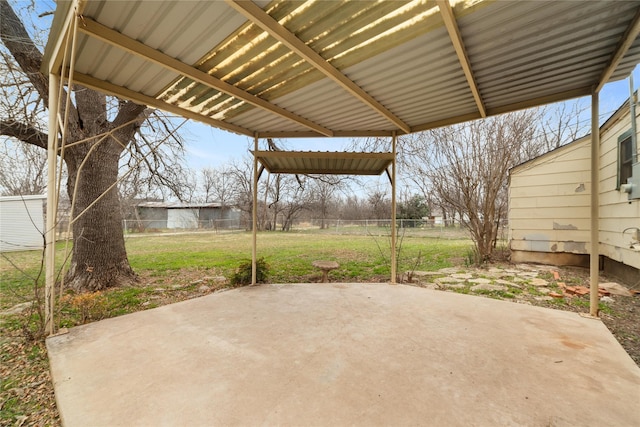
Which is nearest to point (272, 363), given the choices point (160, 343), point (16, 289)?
point (160, 343)

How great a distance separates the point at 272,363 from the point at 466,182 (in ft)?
20.7

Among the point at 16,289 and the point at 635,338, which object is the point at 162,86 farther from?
the point at 635,338

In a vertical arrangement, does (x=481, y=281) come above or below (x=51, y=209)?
below

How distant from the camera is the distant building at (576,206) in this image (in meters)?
4.33

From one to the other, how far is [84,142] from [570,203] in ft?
31.6

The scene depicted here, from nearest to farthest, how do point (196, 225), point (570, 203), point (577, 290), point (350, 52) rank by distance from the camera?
1. point (350, 52)
2. point (577, 290)
3. point (570, 203)
4. point (196, 225)

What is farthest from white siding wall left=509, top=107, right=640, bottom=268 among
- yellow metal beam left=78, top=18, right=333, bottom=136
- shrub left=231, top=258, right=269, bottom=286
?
shrub left=231, top=258, right=269, bottom=286

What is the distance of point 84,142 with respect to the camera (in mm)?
4512

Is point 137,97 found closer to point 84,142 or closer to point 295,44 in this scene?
point 295,44

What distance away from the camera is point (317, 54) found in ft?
7.47

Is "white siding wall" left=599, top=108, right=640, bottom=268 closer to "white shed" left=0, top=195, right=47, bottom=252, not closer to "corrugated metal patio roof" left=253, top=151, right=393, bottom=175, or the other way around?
"corrugated metal patio roof" left=253, top=151, right=393, bottom=175

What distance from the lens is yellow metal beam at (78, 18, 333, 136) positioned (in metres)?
2.03

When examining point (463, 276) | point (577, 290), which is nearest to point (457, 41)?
point (577, 290)

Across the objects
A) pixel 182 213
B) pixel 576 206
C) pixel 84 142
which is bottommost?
pixel 182 213
